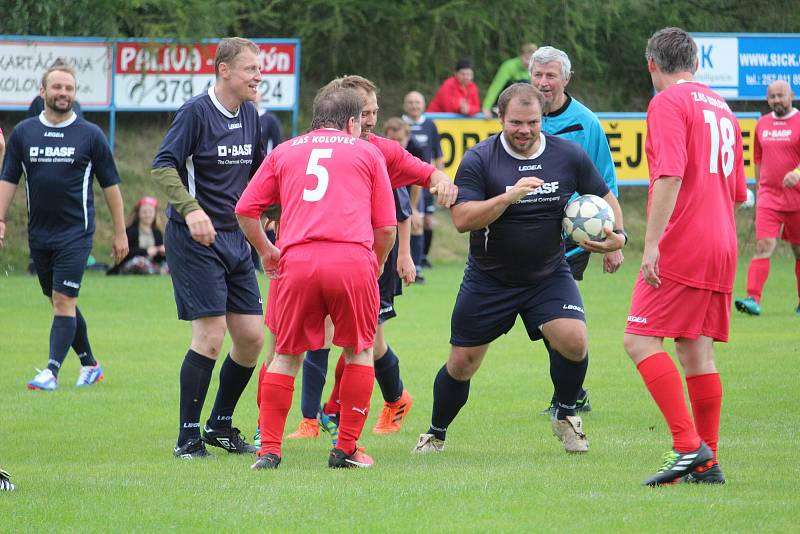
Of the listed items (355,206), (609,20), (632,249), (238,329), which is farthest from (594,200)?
(609,20)

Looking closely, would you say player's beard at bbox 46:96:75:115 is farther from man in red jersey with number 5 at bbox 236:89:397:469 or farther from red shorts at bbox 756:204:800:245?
red shorts at bbox 756:204:800:245

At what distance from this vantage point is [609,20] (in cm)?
2534

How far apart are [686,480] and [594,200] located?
1617mm

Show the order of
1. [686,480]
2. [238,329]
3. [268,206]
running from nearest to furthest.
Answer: [686,480] → [268,206] → [238,329]

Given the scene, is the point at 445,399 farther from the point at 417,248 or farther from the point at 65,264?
the point at 417,248

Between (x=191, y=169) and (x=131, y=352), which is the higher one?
(x=191, y=169)

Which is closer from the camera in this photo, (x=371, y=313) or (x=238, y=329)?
(x=371, y=313)

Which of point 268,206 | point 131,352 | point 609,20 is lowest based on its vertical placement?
point 131,352

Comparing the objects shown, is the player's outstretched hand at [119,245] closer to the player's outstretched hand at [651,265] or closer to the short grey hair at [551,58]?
the short grey hair at [551,58]

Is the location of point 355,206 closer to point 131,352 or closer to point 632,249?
point 131,352

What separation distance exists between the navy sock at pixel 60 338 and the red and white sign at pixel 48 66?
34.3 ft

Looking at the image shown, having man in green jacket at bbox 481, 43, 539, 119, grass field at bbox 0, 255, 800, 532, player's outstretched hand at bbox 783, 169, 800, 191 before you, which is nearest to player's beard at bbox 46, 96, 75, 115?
grass field at bbox 0, 255, 800, 532

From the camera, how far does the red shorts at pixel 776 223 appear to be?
14.6 m

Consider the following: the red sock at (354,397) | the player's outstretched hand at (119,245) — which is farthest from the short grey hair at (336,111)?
the player's outstretched hand at (119,245)
